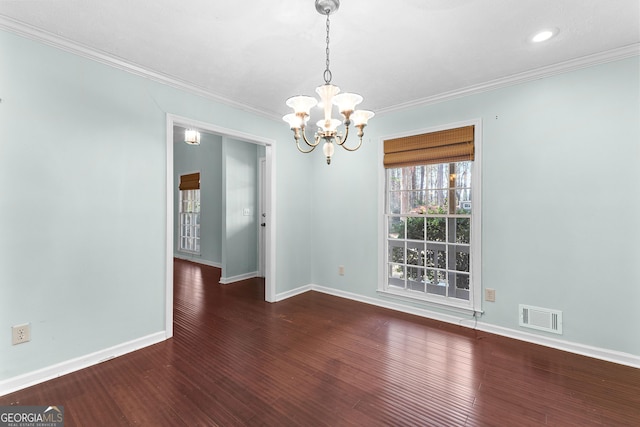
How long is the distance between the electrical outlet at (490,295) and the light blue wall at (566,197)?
0.13 feet

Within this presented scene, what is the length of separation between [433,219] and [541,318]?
1.39 metres

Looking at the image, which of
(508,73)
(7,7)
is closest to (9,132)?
(7,7)

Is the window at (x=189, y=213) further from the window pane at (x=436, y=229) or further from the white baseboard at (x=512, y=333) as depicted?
the window pane at (x=436, y=229)

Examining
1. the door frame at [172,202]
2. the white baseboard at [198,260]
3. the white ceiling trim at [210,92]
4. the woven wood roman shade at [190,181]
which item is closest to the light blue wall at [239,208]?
the white baseboard at [198,260]

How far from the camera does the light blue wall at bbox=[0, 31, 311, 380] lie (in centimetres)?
201

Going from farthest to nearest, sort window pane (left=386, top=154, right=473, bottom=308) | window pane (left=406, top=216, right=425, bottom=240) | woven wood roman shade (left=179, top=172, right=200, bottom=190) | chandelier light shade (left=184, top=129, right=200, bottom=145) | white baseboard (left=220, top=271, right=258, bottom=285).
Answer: woven wood roman shade (left=179, top=172, right=200, bottom=190)
chandelier light shade (left=184, top=129, right=200, bottom=145)
white baseboard (left=220, top=271, right=258, bottom=285)
window pane (left=406, top=216, right=425, bottom=240)
window pane (left=386, top=154, right=473, bottom=308)

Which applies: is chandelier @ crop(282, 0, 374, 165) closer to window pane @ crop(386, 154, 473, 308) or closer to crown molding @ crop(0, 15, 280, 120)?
crown molding @ crop(0, 15, 280, 120)

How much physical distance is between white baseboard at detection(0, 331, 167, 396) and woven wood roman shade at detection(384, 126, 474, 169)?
3294mm

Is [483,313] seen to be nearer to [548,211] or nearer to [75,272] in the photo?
[548,211]

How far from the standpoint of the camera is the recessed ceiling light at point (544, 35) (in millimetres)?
2061

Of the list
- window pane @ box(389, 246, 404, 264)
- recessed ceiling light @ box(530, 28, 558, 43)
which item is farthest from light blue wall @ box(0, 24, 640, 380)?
window pane @ box(389, 246, 404, 264)

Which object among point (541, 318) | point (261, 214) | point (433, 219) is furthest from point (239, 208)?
point (541, 318)

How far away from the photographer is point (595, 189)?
2.45 meters

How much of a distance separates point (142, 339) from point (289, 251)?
2.05 metres
